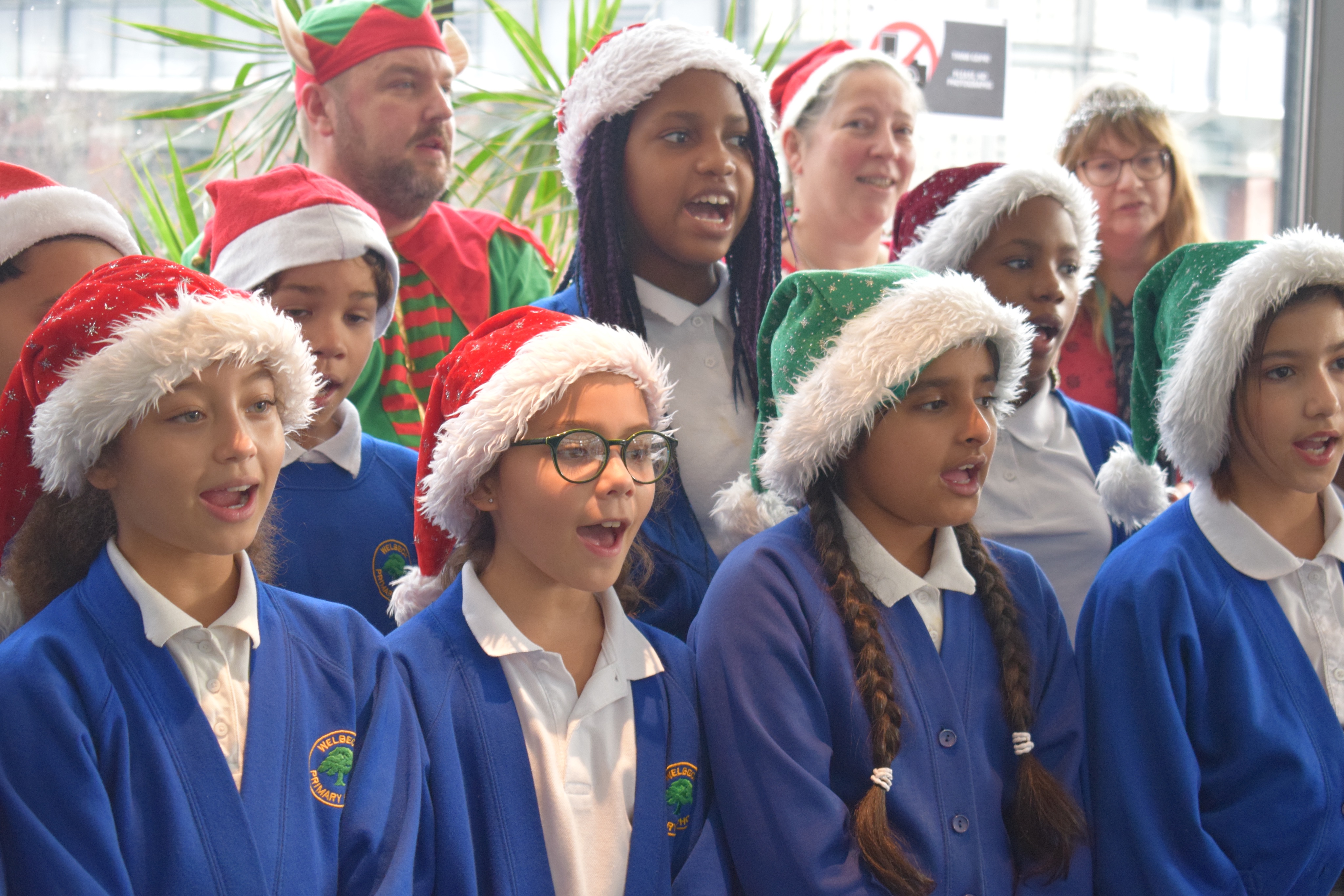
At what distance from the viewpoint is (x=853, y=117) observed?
9.75ft

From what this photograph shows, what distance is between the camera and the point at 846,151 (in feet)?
9.74

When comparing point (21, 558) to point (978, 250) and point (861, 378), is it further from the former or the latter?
point (978, 250)

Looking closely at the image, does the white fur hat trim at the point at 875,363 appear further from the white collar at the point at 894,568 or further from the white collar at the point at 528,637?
the white collar at the point at 528,637

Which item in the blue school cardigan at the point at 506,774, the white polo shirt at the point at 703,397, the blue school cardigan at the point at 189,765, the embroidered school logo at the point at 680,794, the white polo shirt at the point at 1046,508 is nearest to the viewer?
the blue school cardigan at the point at 189,765

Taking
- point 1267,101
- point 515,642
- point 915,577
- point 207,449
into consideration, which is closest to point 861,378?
point 915,577

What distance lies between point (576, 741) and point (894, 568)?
542 millimetres

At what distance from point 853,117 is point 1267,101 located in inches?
88.5

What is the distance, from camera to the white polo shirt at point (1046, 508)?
7.32 ft

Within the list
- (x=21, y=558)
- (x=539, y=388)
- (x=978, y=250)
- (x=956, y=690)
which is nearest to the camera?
(x=21, y=558)

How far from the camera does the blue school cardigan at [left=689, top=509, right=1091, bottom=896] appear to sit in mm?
1628

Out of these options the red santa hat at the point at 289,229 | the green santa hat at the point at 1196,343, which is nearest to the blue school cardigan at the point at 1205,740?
the green santa hat at the point at 1196,343

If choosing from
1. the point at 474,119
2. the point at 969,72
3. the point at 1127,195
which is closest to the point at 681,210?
the point at 1127,195

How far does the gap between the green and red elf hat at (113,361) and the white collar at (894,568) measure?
836 millimetres

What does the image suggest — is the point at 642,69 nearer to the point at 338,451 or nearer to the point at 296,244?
the point at 296,244
